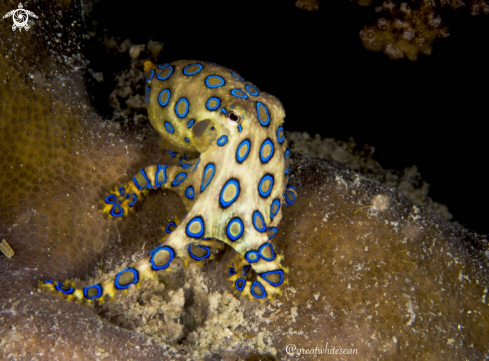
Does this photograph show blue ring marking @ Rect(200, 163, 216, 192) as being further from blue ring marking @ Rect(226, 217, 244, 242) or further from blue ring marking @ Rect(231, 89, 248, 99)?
blue ring marking @ Rect(231, 89, 248, 99)

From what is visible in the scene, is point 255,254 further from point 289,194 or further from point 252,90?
point 252,90

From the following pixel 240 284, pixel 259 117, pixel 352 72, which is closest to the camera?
pixel 259 117

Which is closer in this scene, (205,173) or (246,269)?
(205,173)

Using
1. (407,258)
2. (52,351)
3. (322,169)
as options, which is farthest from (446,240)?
(52,351)

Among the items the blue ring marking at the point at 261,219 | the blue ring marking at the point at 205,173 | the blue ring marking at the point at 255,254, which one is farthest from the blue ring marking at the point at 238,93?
the blue ring marking at the point at 255,254

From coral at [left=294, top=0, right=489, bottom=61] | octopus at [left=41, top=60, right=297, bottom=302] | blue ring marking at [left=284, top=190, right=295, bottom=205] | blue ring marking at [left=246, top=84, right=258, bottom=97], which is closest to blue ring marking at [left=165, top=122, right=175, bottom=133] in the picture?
octopus at [left=41, top=60, right=297, bottom=302]

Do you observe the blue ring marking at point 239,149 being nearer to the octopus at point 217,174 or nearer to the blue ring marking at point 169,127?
the octopus at point 217,174

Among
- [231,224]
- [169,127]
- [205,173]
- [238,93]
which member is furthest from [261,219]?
[169,127]

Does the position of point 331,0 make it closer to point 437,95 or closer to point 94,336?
point 437,95
